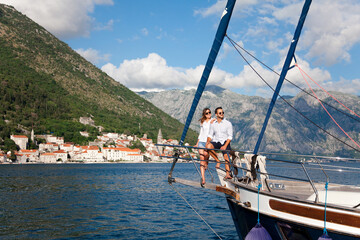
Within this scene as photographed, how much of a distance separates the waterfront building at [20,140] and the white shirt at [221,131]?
14056 cm

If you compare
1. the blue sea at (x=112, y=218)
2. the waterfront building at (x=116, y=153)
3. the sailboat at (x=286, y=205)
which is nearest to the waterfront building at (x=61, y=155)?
the waterfront building at (x=116, y=153)

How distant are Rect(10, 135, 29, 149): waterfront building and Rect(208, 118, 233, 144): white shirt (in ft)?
461

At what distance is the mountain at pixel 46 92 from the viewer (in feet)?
495

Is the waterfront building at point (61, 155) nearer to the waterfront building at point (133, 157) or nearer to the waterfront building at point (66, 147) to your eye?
the waterfront building at point (66, 147)

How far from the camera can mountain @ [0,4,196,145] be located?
151 metres

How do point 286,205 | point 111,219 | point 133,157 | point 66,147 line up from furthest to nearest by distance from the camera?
point 133,157 → point 66,147 → point 111,219 → point 286,205

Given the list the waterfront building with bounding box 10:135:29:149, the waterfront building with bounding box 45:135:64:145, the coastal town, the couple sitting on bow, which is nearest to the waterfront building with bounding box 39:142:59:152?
the coastal town

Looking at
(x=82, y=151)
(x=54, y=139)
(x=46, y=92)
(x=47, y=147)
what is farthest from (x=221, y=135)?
(x=46, y=92)

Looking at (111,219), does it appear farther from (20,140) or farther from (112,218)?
(20,140)

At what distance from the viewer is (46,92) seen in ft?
536

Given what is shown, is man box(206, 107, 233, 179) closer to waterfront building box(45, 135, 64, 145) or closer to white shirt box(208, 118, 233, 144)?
white shirt box(208, 118, 233, 144)

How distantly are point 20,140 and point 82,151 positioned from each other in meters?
25.4

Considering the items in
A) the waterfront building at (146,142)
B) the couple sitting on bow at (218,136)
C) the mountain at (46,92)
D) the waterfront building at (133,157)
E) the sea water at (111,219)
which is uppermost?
the mountain at (46,92)

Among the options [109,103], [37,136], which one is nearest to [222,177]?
[37,136]
